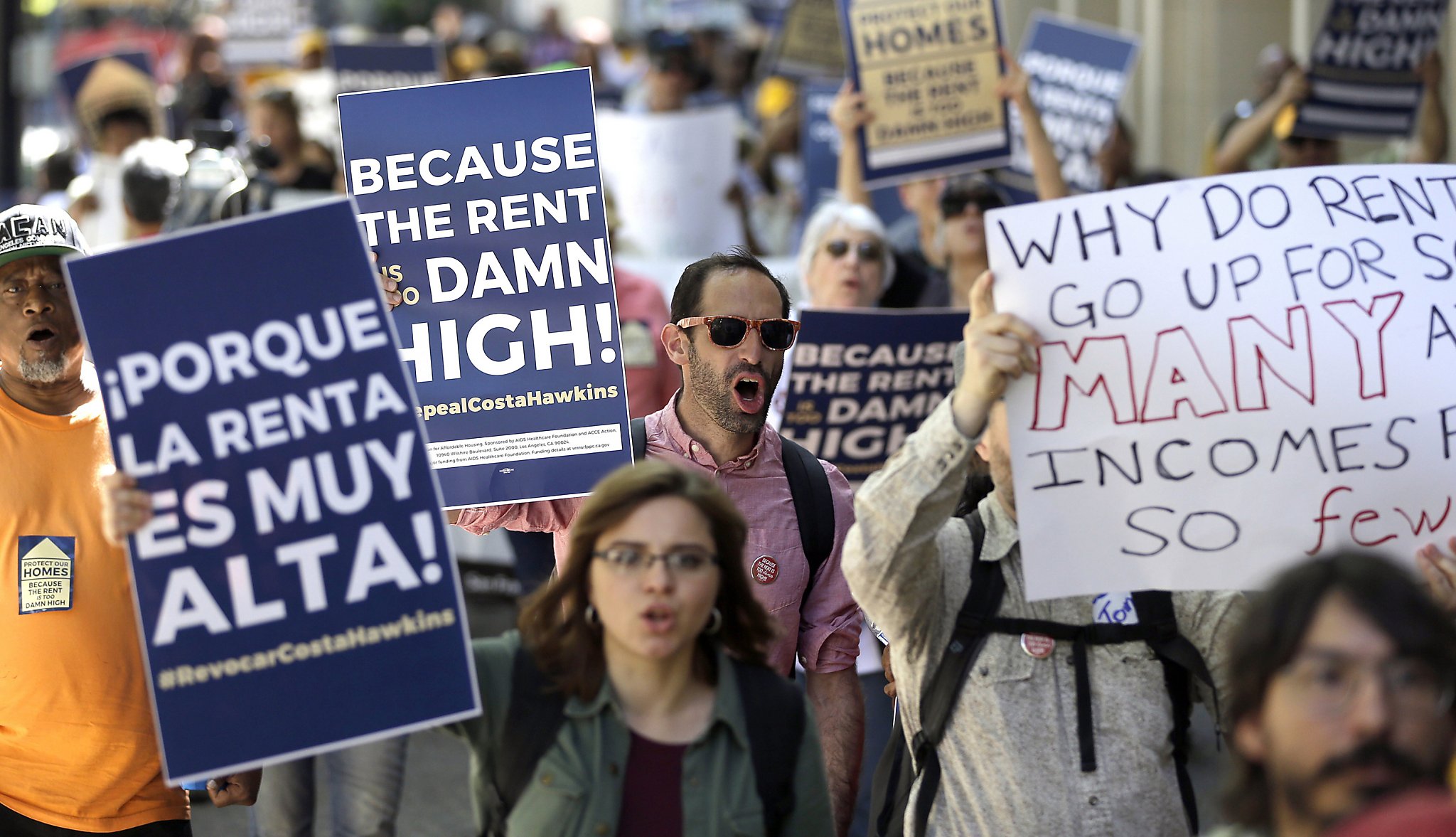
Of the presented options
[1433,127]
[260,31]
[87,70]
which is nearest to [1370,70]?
[1433,127]

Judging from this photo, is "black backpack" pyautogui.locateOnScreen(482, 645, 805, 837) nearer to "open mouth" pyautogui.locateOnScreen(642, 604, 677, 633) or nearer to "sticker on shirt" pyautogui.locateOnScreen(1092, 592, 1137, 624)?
"open mouth" pyautogui.locateOnScreen(642, 604, 677, 633)

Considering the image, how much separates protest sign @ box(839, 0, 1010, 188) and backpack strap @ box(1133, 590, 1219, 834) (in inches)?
152

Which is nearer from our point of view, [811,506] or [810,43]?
[811,506]

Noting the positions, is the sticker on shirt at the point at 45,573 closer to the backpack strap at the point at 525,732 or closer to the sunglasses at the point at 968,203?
the backpack strap at the point at 525,732

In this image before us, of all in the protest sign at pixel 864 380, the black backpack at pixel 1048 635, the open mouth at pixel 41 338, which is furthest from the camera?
the protest sign at pixel 864 380

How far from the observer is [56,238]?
3932 mm

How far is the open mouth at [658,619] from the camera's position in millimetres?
2855

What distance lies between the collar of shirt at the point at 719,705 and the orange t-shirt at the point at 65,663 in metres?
1.35

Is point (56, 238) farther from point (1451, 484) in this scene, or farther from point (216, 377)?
point (1451, 484)

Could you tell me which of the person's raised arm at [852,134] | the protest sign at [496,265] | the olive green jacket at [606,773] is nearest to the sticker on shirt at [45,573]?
the protest sign at [496,265]

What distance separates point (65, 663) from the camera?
3.72 meters

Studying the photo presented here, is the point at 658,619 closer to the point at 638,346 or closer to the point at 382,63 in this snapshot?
the point at 638,346

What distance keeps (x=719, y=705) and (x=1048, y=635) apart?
2.42 ft

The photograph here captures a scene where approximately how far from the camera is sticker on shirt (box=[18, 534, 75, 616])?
3719 mm
